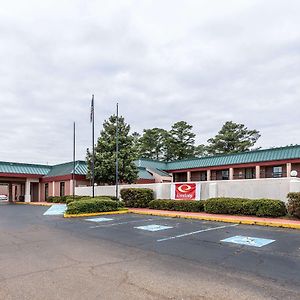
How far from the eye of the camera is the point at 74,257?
7.31m

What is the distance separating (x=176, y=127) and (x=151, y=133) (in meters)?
6.04

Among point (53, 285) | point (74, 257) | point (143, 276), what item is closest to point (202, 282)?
point (143, 276)

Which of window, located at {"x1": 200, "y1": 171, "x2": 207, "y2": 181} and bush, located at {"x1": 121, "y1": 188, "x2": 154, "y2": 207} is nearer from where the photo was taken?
bush, located at {"x1": 121, "y1": 188, "x2": 154, "y2": 207}

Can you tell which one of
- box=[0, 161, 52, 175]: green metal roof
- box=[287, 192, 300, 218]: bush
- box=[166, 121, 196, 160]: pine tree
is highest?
box=[166, 121, 196, 160]: pine tree

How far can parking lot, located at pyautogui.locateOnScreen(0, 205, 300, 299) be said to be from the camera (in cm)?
555

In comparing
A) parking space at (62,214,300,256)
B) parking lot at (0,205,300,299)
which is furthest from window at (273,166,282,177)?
parking lot at (0,205,300,299)

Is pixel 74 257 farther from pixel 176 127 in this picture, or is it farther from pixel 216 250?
pixel 176 127

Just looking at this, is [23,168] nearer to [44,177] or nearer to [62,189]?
[44,177]

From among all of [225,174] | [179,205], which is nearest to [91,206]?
[179,205]

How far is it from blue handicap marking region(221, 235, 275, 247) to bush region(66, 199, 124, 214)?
432 inches

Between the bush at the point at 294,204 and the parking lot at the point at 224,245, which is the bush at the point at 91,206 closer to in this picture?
the parking lot at the point at 224,245

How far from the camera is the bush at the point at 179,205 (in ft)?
64.3

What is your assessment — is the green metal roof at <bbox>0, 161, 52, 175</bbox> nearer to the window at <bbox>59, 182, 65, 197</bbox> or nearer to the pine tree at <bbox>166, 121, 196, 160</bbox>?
the window at <bbox>59, 182, 65, 197</bbox>

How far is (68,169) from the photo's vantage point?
3944 cm
